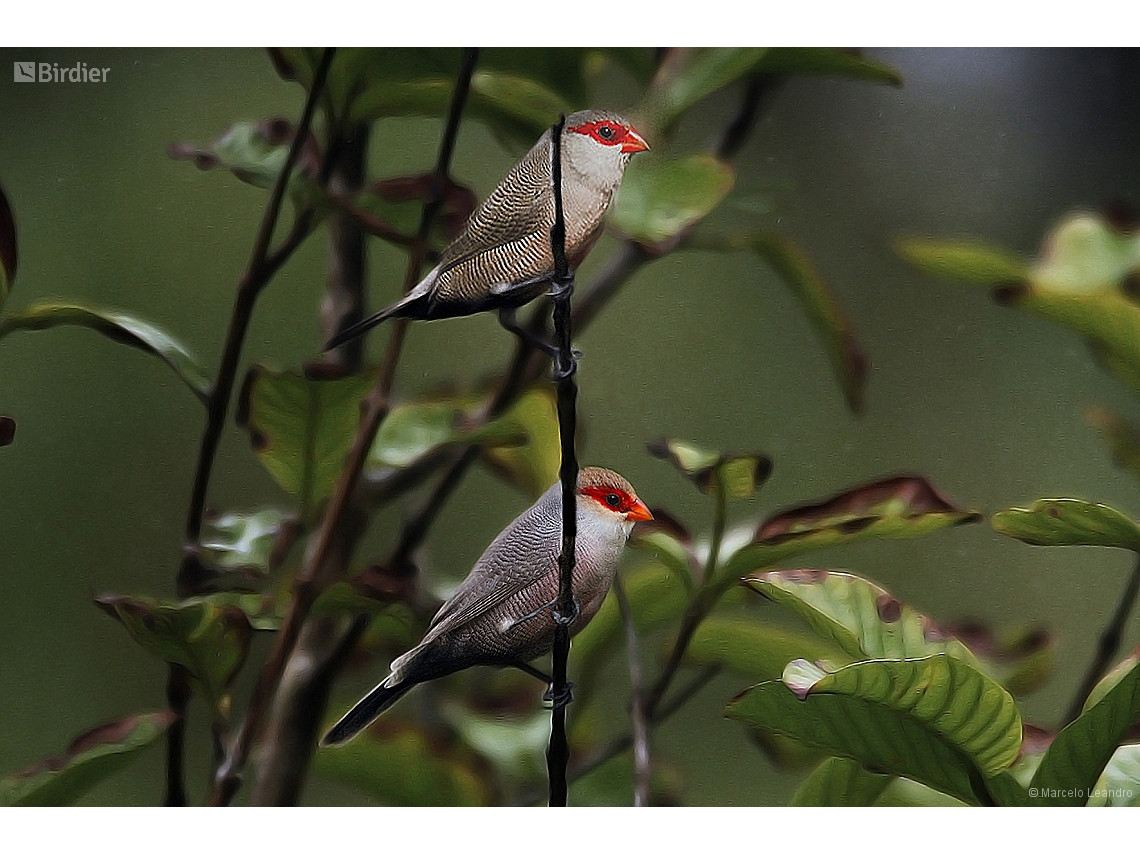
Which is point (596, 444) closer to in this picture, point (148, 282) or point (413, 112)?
point (413, 112)

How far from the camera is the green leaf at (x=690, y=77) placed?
49.5 inches

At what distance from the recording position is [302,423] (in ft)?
4.09

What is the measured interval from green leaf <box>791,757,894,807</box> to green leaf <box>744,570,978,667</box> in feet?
0.46

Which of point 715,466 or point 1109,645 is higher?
point 715,466

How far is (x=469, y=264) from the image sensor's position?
1.24 meters

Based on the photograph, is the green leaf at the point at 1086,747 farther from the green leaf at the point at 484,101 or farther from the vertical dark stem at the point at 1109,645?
the green leaf at the point at 484,101

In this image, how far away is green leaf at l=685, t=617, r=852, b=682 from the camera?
4.21 feet

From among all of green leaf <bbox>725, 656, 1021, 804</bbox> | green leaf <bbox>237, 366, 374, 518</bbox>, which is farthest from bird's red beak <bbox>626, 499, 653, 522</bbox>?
green leaf <bbox>237, 366, 374, 518</bbox>

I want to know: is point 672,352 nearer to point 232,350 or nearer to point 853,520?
point 853,520

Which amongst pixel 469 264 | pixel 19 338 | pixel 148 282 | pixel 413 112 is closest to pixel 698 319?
pixel 469 264

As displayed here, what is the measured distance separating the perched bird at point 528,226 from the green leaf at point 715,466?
0.22 meters

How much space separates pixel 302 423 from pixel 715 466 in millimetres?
461

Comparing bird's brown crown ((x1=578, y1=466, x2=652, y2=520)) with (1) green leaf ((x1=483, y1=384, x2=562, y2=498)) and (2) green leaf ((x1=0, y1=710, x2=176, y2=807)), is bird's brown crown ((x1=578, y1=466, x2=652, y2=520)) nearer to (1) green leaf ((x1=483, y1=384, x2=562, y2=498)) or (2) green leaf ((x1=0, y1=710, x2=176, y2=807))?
(1) green leaf ((x1=483, y1=384, x2=562, y2=498))

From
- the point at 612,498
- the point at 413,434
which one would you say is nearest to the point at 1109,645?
the point at 612,498
